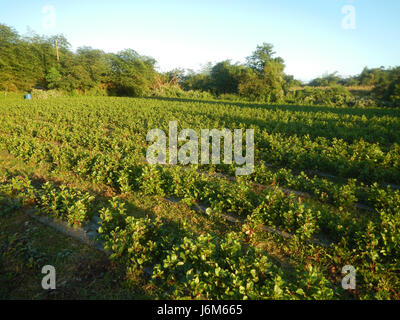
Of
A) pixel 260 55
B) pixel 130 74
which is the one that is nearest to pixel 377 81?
pixel 260 55

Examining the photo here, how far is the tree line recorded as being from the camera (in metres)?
35.4

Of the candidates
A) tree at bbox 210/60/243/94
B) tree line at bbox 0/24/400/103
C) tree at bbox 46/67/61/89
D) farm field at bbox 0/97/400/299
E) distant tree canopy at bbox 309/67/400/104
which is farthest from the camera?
tree at bbox 210/60/243/94

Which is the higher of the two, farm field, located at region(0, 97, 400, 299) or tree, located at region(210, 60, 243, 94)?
tree, located at region(210, 60, 243, 94)

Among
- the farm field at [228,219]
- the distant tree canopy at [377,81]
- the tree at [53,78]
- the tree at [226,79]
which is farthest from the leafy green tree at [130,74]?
the distant tree canopy at [377,81]

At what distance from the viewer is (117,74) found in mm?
47625

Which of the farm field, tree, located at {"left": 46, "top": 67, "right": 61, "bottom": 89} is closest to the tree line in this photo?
tree, located at {"left": 46, "top": 67, "right": 61, "bottom": 89}

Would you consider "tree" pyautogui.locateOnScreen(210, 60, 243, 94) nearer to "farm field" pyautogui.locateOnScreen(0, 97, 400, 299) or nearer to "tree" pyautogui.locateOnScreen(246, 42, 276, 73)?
"tree" pyautogui.locateOnScreen(246, 42, 276, 73)

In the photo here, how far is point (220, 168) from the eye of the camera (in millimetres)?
7734

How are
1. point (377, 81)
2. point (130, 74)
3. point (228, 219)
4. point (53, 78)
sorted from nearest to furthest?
1. point (228, 219)
2. point (53, 78)
3. point (377, 81)
4. point (130, 74)

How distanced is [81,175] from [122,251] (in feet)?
14.2

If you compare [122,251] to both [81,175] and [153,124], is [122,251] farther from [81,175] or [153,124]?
[153,124]

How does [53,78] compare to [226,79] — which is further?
[226,79]

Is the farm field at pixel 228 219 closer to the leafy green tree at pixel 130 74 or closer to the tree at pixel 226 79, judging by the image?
the tree at pixel 226 79

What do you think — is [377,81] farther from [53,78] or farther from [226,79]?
[53,78]
